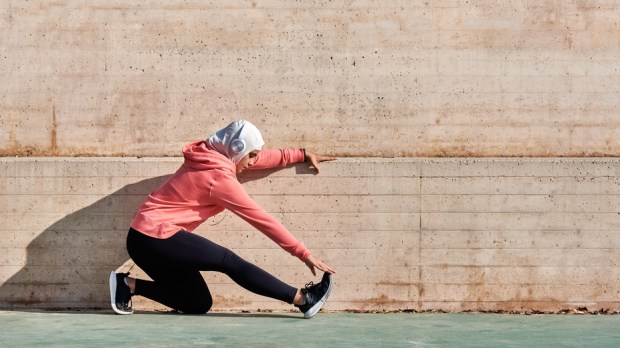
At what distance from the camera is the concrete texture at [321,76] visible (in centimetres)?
769

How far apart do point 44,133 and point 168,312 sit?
4.79 feet

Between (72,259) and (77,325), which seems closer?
(77,325)

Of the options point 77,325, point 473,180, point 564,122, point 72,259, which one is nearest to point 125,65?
point 72,259

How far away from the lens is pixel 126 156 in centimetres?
773

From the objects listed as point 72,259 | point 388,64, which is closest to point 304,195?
point 388,64

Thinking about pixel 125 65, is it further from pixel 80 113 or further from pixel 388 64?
pixel 388 64

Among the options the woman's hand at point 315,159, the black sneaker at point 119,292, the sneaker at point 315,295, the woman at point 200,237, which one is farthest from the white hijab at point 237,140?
the black sneaker at point 119,292

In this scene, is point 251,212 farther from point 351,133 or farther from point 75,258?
point 75,258

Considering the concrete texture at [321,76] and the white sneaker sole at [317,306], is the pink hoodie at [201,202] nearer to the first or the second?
the white sneaker sole at [317,306]

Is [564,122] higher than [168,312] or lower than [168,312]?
higher

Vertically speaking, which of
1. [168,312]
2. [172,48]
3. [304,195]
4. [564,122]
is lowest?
[168,312]

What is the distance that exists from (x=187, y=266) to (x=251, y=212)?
52 cm

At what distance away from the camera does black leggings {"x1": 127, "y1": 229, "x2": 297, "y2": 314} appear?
7023 millimetres

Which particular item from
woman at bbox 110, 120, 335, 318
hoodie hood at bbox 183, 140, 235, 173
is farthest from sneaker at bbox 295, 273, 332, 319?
hoodie hood at bbox 183, 140, 235, 173
